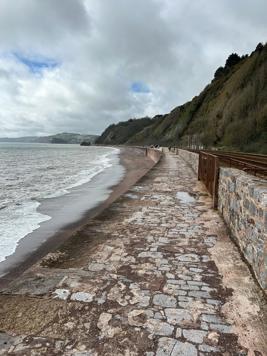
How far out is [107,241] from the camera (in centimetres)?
482

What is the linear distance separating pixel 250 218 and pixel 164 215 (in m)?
2.83

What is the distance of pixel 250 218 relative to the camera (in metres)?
3.72

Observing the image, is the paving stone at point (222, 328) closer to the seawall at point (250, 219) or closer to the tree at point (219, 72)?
the seawall at point (250, 219)

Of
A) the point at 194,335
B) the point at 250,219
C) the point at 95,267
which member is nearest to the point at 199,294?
the point at 194,335

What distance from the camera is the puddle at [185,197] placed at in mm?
7943

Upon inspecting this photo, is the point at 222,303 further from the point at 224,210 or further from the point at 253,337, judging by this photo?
the point at 224,210

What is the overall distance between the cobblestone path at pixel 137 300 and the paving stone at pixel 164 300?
0.01m

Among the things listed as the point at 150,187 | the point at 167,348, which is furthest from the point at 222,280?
the point at 150,187

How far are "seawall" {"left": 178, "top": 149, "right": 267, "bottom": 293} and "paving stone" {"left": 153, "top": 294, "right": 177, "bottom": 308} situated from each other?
110cm

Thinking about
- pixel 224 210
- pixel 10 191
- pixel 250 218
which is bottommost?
pixel 10 191

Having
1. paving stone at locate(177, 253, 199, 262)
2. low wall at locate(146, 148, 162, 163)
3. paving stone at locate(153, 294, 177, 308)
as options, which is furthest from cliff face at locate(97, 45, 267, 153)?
paving stone at locate(153, 294, 177, 308)

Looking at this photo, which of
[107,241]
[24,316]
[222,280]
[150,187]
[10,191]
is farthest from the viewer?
[10,191]

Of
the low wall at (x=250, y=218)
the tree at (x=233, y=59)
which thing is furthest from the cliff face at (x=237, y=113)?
the low wall at (x=250, y=218)

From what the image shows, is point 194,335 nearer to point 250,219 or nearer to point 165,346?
point 165,346
